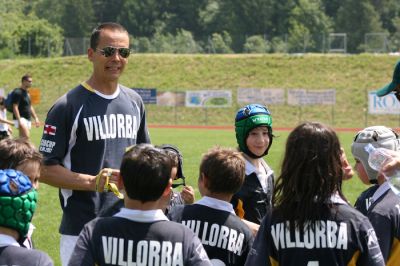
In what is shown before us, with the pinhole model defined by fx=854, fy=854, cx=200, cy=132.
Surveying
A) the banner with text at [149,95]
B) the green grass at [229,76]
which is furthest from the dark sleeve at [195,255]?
the banner with text at [149,95]

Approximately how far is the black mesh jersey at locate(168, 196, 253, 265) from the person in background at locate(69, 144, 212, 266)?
82 cm

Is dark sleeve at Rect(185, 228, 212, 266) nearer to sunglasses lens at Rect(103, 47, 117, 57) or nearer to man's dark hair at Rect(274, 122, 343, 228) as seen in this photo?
man's dark hair at Rect(274, 122, 343, 228)

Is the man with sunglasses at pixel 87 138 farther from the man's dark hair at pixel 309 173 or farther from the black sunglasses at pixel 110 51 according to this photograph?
the man's dark hair at pixel 309 173

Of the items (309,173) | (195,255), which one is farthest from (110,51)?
(195,255)

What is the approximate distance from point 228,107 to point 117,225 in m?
46.8

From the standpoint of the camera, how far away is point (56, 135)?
5.74m

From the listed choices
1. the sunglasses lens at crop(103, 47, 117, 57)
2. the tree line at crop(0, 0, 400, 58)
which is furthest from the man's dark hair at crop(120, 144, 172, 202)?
the tree line at crop(0, 0, 400, 58)

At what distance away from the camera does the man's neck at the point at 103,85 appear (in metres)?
5.93

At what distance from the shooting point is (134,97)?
20.1 feet

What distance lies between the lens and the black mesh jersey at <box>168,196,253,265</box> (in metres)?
5.00

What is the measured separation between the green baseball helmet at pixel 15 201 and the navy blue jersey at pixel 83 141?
1630mm

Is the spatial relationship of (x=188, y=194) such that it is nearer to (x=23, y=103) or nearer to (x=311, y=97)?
(x=23, y=103)

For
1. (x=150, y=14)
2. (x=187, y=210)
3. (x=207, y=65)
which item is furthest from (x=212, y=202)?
(x=150, y=14)

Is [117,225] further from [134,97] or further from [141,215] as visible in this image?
[134,97]
